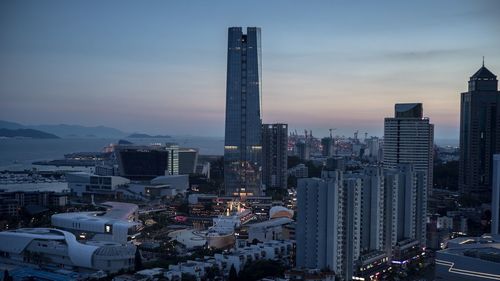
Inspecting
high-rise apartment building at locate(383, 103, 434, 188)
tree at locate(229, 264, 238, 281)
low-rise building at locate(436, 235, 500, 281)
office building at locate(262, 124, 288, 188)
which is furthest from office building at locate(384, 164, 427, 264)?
office building at locate(262, 124, 288, 188)

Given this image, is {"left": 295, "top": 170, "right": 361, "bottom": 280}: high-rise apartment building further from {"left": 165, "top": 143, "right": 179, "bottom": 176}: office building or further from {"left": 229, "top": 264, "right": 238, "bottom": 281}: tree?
{"left": 165, "top": 143, "right": 179, "bottom": 176}: office building

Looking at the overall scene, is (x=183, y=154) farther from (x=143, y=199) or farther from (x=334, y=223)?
(x=334, y=223)

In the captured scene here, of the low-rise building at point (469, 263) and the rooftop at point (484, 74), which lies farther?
the rooftop at point (484, 74)

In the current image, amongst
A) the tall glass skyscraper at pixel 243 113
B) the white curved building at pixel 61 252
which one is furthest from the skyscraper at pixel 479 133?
the white curved building at pixel 61 252

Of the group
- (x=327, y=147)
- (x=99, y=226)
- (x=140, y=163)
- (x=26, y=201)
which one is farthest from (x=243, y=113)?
(x=327, y=147)

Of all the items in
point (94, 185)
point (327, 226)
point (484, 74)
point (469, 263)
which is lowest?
point (94, 185)

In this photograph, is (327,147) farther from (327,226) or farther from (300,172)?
(327,226)

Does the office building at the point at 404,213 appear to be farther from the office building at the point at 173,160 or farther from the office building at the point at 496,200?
the office building at the point at 173,160
